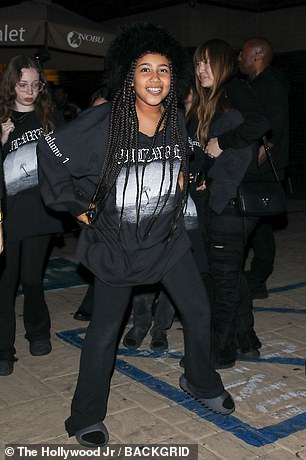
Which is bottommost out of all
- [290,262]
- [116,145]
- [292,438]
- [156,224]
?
[292,438]

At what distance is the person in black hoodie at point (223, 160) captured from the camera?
13.6ft

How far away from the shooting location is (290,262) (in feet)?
26.2

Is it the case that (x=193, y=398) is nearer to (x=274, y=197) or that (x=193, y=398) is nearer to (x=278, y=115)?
(x=274, y=197)

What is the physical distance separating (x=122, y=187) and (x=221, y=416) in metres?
1.53

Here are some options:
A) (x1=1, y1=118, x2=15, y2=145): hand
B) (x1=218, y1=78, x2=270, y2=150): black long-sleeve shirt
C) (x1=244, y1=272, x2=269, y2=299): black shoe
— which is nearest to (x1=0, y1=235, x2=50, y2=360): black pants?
(x1=1, y1=118, x2=15, y2=145): hand

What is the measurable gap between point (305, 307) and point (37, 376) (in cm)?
277

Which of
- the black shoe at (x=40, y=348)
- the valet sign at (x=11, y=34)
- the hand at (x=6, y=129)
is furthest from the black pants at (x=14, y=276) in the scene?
the valet sign at (x=11, y=34)

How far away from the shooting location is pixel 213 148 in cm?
422

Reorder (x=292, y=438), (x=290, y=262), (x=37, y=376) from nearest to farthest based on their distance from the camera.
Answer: (x=292, y=438)
(x=37, y=376)
(x=290, y=262)

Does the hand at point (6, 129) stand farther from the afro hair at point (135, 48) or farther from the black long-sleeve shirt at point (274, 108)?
the black long-sleeve shirt at point (274, 108)

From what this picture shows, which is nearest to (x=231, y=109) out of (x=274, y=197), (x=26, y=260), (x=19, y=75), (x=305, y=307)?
(x=274, y=197)

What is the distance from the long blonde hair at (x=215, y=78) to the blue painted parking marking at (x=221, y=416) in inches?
64.4

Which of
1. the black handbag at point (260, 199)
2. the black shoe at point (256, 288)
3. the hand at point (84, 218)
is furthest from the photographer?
the black shoe at point (256, 288)

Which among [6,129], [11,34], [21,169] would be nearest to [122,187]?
[21,169]
